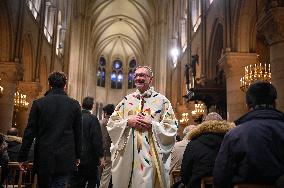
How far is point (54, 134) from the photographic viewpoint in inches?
152

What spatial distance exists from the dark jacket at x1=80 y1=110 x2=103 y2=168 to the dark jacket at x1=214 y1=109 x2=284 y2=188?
3178 millimetres

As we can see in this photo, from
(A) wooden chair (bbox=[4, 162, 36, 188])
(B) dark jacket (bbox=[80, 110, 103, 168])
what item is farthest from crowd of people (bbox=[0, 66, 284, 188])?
(B) dark jacket (bbox=[80, 110, 103, 168])

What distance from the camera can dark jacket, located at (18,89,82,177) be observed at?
3.81 meters

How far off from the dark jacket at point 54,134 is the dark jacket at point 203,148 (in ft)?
4.09

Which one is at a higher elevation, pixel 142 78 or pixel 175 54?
pixel 175 54

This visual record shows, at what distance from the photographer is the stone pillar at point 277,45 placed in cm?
830

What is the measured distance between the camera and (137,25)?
45.3 meters

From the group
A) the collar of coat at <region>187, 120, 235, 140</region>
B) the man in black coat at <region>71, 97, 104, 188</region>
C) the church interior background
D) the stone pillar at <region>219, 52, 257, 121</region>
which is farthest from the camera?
the stone pillar at <region>219, 52, 257, 121</region>

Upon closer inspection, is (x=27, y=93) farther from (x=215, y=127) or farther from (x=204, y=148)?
(x=215, y=127)

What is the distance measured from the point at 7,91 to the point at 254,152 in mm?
13038

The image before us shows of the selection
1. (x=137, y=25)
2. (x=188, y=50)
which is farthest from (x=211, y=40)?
(x=137, y=25)

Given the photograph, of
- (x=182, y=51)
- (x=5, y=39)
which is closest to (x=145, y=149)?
(x=5, y=39)

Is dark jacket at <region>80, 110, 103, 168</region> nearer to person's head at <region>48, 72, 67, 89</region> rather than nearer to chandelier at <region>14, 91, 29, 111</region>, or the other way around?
person's head at <region>48, 72, 67, 89</region>

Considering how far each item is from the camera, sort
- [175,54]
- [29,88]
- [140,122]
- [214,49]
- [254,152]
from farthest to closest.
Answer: [175,54] → [29,88] → [214,49] → [140,122] → [254,152]
